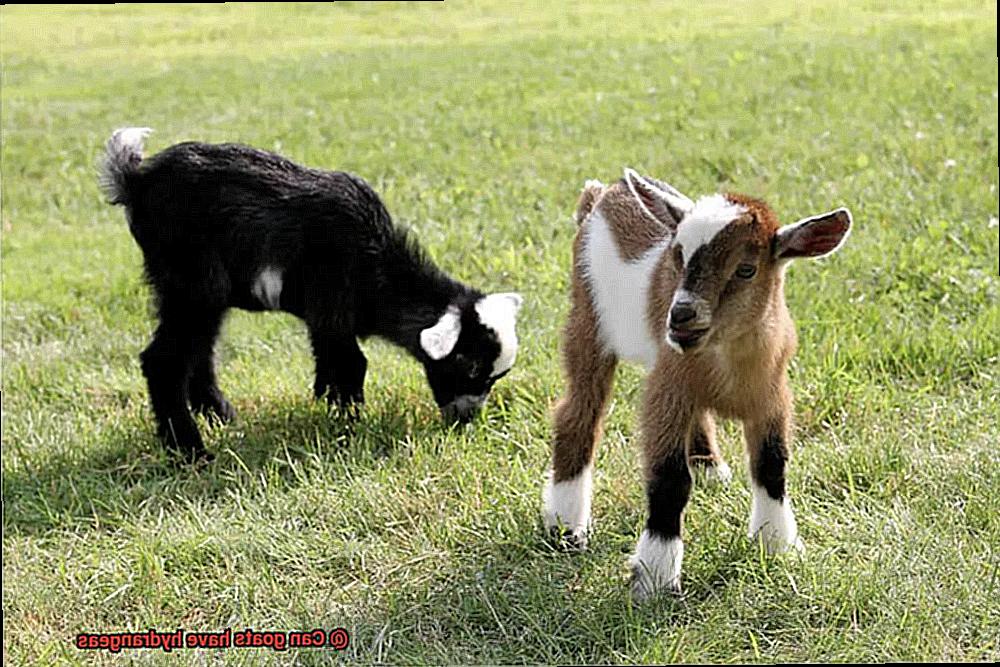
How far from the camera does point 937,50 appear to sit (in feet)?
38.4

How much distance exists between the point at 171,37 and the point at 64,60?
1629mm

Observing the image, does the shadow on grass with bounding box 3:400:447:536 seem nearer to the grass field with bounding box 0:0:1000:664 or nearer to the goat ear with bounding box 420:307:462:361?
the grass field with bounding box 0:0:1000:664

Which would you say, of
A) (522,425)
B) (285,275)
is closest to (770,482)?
(522,425)

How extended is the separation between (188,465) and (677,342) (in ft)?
8.17

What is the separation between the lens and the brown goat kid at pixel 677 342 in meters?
3.28

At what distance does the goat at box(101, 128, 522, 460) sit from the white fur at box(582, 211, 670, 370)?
43.6 inches

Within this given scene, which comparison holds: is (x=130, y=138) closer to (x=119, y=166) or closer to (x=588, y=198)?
(x=119, y=166)

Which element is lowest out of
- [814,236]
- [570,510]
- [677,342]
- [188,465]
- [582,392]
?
[188,465]

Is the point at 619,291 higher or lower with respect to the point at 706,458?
higher

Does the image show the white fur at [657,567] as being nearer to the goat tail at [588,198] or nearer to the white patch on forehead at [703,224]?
the white patch on forehead at [703,224]

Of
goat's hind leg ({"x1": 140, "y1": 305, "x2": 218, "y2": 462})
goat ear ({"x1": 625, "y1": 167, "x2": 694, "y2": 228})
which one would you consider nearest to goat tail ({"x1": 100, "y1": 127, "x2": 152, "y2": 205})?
goat's hind leg ({"x1": 140, "y1": 305, "x2": 218, "y2": 462})

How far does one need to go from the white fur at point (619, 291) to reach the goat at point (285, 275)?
1.11m

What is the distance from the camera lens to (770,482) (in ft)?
12.2

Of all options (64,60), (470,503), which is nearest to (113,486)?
(470,503)
